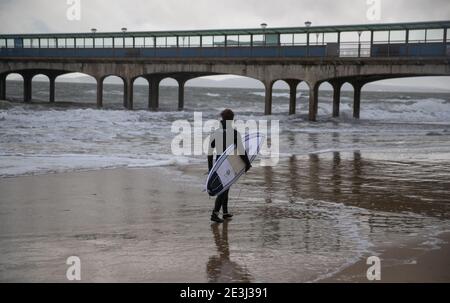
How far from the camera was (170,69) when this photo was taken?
145 ft

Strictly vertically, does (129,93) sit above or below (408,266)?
above

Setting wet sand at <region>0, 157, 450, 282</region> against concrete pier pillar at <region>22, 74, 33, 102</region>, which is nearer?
wet sand at <region>0, 157, 450, 282</region>

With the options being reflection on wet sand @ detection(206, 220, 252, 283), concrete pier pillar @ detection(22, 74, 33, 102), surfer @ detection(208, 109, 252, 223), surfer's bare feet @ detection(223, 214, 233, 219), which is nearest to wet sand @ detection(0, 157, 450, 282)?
reflection on wet sand @ detection(206, 220, 252, 283)

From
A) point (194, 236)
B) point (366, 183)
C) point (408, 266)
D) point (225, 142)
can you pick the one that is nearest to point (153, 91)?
point (366, 183)

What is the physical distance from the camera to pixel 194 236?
7.12 m

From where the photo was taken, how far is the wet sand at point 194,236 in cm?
559

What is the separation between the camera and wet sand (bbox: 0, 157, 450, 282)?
220 inches

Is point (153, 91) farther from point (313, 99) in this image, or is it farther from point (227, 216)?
point (227, 216)

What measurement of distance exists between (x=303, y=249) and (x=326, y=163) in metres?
9.09

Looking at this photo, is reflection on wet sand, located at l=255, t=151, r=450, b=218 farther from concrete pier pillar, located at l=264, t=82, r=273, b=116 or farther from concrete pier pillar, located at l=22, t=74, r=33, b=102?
concrete pier pillar, located at l=22, t=74, r=33, b=102

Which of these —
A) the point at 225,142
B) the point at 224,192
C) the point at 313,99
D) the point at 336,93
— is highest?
the point at 336,93

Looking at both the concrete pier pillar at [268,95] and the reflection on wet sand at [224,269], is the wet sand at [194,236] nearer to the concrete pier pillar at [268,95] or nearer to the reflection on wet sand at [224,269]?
the reflection on wet sand at [224,269]

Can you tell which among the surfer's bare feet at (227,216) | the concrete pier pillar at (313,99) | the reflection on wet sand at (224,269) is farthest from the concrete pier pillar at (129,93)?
the reflection on wet sand at (224,269)
